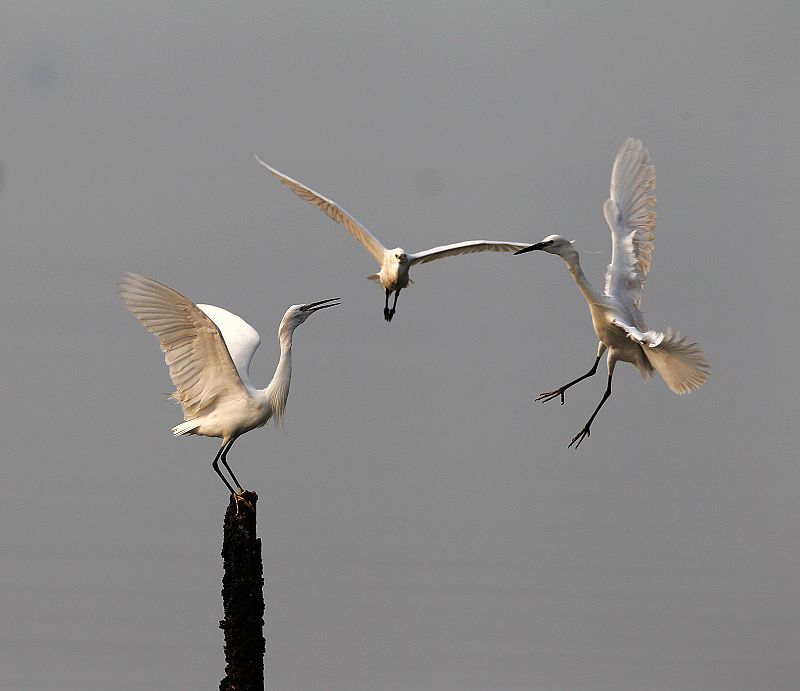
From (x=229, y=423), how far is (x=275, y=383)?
0.66 m

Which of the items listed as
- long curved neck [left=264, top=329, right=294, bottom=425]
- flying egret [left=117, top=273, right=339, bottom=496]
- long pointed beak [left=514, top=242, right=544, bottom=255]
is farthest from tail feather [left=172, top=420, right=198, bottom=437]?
long pointed beak [left=514, top=242, right=544, bottom=255]

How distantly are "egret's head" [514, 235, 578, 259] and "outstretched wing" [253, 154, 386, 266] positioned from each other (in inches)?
58.9

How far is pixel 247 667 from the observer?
11578 mm

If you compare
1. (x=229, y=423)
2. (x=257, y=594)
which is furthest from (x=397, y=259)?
(x=257, y=594)

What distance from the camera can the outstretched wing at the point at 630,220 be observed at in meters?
16.3

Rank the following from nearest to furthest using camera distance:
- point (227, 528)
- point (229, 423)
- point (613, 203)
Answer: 1. point (227, 528)
2. point (229, 423)
3. point (613, 203)

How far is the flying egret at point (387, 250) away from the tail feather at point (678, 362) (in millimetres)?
1895

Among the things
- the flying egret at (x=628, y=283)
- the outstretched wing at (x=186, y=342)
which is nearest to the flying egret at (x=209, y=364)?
the outstretched wing at (x=186, y=342)

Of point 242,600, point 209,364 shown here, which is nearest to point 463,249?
point 209,364

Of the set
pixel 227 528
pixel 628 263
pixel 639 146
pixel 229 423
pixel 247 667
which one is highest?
pixel 639 146

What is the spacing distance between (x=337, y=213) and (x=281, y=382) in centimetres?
219

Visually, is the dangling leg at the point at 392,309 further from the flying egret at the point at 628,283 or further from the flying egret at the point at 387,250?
the flying egret at the point at 628,283

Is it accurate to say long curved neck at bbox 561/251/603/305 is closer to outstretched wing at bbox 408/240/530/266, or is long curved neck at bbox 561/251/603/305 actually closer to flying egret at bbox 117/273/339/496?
outstretched wing at bbox 408/240/530/266

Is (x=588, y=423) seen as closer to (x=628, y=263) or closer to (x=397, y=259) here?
(x=628, y=263)
